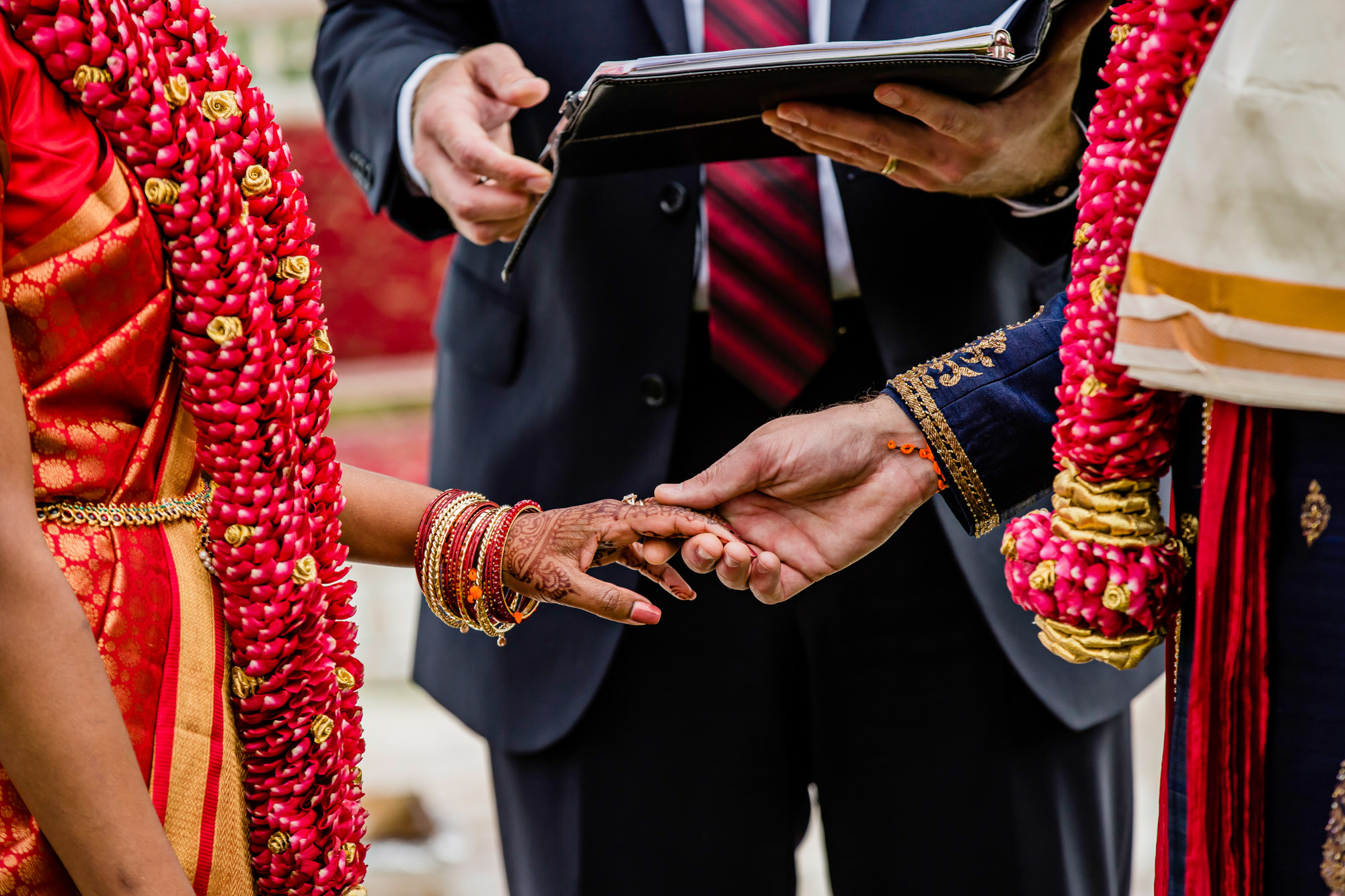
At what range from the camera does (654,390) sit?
1323 mm

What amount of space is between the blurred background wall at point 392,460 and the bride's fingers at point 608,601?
174 cm

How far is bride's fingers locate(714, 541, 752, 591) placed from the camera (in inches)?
44.2

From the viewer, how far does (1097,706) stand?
138 cm

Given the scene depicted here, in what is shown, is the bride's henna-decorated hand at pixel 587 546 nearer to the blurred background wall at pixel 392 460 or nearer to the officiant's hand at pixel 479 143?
the officiant's hand at pixel 479 143

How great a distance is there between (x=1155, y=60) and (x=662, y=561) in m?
0.63

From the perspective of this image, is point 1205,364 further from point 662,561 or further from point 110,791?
point 110,791

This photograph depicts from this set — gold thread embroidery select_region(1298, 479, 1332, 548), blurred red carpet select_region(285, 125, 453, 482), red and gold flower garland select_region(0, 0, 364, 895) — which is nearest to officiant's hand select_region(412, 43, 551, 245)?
red and gold flower garland select_region(0, 0, 364, 895)

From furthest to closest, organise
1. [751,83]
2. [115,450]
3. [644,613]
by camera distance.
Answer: [644,613] < [751,83] < [115,450]

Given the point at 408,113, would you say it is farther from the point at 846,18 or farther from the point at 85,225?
the point at 85,225

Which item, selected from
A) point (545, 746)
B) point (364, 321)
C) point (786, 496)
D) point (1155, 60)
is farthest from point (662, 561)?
point (364, 321)

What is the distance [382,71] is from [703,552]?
0.75 meters

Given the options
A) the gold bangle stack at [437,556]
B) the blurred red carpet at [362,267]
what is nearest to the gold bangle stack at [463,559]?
the gold bangle stack at [437,556]

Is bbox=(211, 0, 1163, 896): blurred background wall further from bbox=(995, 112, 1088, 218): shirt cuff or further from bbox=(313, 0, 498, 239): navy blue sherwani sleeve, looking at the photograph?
bbox=(995, 112, 1088, 218): shirt cuff

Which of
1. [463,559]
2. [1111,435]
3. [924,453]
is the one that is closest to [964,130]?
[924,453]
